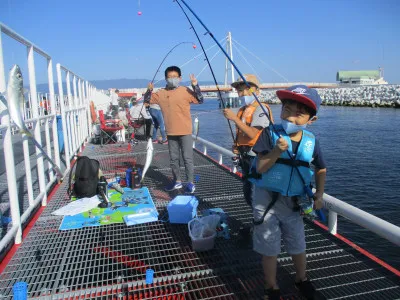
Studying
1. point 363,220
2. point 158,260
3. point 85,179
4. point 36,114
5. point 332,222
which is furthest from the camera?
point 85,179

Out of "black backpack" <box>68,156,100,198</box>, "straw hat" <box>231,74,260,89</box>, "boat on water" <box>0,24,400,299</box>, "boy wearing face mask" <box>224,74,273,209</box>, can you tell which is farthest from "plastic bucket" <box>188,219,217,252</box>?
"black backpack" <box>68,156,100,198</box>

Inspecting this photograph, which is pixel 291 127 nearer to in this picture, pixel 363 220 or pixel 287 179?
pixel 287 179

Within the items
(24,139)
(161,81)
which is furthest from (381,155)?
(24,139)

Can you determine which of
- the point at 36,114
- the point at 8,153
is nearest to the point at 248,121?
the point at 8,153

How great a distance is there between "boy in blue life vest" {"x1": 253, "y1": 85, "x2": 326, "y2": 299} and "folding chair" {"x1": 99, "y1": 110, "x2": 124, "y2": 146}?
8381mm

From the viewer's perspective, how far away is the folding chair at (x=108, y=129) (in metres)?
10.4

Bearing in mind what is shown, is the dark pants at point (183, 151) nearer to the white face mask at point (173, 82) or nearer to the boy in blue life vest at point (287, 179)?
the white face mask at point (173, 82)

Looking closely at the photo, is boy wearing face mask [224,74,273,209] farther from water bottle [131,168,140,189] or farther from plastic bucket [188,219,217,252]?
water bottle [131,168,140,189]

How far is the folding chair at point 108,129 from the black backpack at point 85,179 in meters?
5.24

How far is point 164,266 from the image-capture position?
315 cm

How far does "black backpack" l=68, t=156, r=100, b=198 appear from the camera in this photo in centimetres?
496

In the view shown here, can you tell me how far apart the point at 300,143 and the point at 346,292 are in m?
1.35

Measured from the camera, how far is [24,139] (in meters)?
3.81

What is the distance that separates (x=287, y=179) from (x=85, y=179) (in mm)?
3482
